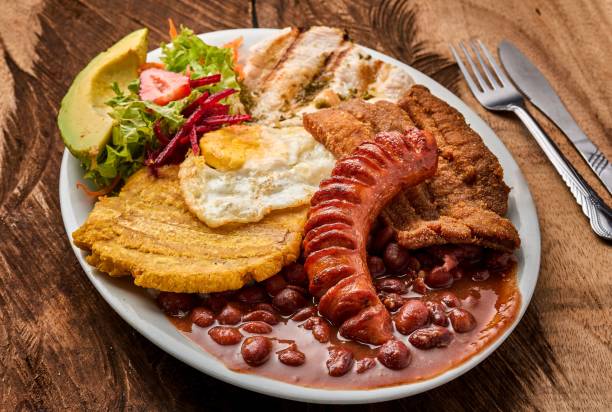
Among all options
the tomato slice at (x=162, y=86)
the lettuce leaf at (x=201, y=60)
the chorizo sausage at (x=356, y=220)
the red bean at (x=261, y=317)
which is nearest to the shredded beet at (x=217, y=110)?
the lettuce leaf at (x=201, y=60)

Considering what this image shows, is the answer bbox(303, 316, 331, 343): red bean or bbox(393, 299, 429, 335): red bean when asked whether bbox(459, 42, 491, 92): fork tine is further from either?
bbox(303, 316, 331, 343): red bean

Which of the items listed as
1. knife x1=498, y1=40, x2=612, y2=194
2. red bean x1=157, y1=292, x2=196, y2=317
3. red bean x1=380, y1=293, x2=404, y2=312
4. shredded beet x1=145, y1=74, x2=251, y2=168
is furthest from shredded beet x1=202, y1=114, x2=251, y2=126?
knife x1=498, y1=40, x2=612, y2=194

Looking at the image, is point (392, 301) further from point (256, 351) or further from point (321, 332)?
point (256, 351)

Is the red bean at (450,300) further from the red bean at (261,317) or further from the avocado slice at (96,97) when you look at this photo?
the avocado slice at (96,97)

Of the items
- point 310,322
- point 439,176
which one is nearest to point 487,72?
point 439,176

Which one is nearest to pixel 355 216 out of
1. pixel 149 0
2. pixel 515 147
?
pixel 515 147

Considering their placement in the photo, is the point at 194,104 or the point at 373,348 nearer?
the point at 373,348
